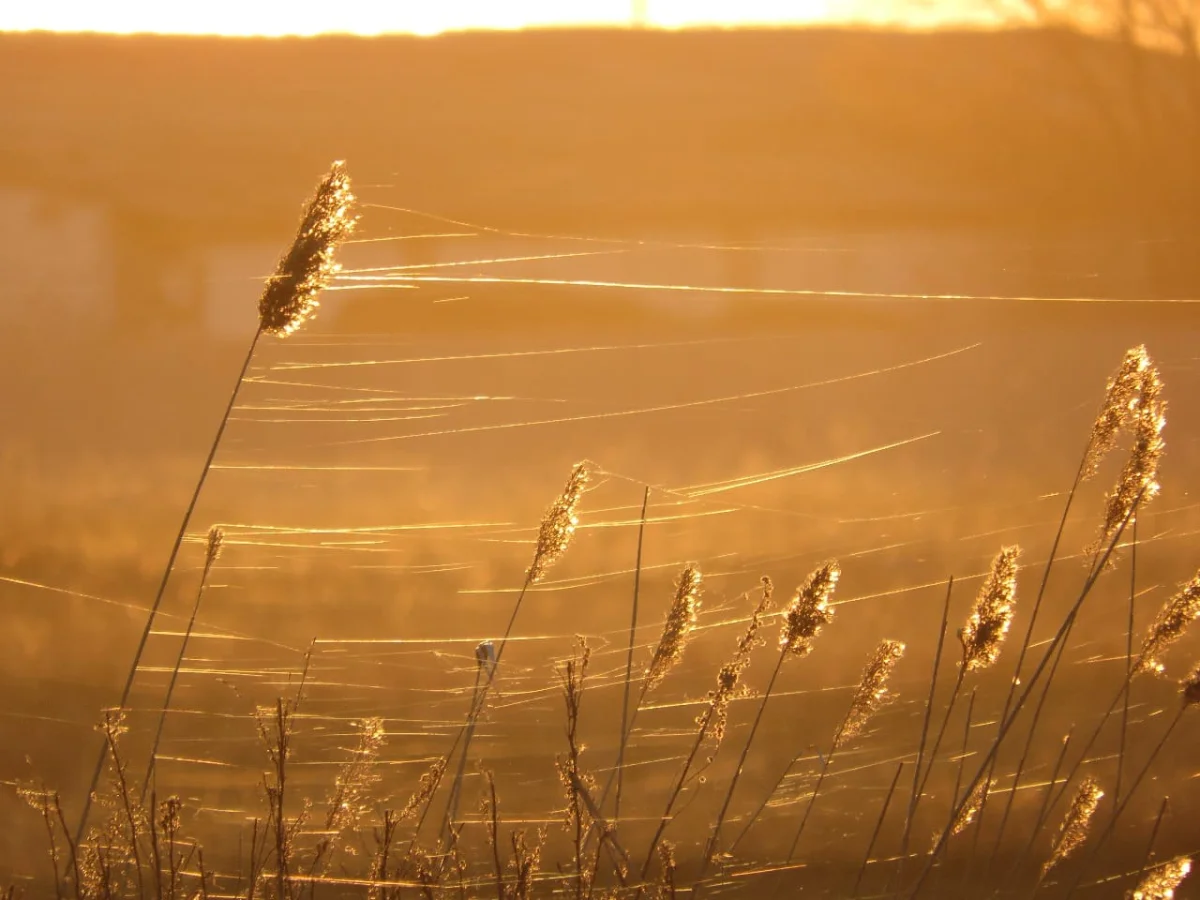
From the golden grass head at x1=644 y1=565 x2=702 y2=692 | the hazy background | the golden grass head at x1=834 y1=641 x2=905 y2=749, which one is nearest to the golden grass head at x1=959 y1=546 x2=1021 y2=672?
the golden grass head at x1=834 y1=641 x2=905 y2=749

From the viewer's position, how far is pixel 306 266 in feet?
4.23

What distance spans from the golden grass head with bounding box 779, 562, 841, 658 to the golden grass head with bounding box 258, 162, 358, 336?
735mm

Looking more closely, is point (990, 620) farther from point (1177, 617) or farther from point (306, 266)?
point (306, 266)

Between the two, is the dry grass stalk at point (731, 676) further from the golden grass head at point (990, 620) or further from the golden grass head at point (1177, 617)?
the golden grass head at point (1177, 617)

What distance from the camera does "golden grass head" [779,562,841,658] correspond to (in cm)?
133

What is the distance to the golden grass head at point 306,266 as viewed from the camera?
1.29 m

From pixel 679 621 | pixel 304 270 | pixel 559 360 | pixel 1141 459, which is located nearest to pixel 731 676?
pixel 679 621

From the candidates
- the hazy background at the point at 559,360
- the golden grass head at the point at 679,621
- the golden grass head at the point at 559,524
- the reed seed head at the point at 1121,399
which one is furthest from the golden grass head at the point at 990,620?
the hazy background at the point at 559,360

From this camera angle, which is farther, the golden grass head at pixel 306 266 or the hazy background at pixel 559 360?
the hazy background at pixel 559 360

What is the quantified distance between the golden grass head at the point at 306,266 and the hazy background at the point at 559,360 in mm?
759

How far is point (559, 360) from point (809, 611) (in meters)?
1.07

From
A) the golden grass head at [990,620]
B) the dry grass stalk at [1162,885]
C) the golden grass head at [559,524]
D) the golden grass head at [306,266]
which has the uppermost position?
the golden grass head at [306,266]

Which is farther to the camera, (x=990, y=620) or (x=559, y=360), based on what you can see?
(x=559, y=360)

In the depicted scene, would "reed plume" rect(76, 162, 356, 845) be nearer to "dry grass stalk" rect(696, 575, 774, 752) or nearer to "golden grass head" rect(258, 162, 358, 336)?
"golden grass head" rect(258, 162, 358, 336)
